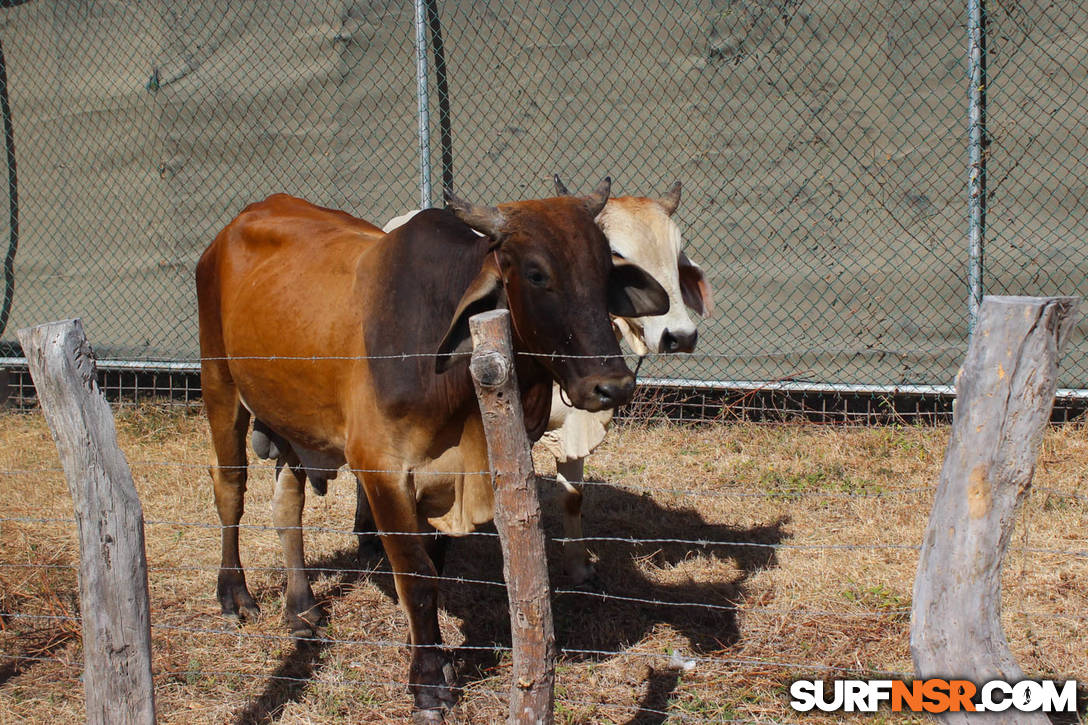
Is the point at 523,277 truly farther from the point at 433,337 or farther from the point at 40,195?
the point at 40,195

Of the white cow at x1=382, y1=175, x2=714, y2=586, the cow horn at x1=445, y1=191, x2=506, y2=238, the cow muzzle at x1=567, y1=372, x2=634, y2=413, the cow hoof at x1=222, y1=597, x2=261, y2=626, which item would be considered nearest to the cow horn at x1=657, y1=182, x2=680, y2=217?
the white cow at x1=382, y1=175, x2=714, y2=586

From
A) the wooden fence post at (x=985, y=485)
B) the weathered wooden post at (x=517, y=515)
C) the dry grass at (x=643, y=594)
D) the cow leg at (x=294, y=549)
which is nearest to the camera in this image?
the wooden fence post at (x=985, y=485)

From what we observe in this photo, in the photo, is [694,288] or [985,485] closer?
[985,485]

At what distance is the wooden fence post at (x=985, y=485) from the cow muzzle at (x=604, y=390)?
100cm

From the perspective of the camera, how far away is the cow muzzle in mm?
3283

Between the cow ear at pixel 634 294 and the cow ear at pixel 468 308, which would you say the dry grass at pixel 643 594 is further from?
the cow ear at pixel 468 308

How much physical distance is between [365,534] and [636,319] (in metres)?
1.87

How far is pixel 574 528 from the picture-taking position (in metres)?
5.16

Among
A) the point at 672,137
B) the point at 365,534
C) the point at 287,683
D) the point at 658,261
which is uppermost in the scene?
the point at 672,137

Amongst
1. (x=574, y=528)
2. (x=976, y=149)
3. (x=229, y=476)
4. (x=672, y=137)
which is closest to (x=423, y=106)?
(x=672, y=137)

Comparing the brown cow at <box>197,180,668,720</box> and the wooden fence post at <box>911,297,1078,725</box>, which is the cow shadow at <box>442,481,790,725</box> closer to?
the brown cow at <box>197,180,668,720</box>

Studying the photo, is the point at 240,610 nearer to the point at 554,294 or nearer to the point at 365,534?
the point at 365,534

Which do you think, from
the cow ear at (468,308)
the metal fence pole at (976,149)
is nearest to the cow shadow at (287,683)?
the cow ear at (468,308)

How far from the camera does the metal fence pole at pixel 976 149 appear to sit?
21.1ft
